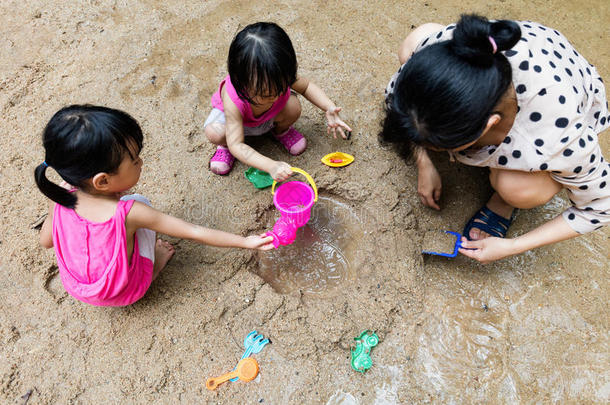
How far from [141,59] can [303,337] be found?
1.75 m

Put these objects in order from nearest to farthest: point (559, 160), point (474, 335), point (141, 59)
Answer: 1. point (559, 160)
2. point (474, 335)
3. point (141, 59)

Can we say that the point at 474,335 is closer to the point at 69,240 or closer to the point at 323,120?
the point at 323,120

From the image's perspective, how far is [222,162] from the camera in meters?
1.82

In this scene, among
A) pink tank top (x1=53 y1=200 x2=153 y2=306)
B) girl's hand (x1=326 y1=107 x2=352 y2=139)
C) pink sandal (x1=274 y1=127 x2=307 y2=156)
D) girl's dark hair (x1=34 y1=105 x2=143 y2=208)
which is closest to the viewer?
girl's dark hair (x1=34 y1=105 x2=143 y2=208)

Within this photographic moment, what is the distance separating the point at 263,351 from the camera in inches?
55.8

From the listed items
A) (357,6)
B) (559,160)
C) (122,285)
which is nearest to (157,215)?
(122,285)

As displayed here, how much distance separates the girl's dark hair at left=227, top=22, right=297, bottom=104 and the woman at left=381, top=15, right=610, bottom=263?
1.36 ft

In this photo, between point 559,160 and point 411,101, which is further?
point 559,160

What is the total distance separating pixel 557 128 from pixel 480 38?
1.45 feet

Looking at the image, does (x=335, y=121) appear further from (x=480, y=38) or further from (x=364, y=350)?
(x=364, y=350)

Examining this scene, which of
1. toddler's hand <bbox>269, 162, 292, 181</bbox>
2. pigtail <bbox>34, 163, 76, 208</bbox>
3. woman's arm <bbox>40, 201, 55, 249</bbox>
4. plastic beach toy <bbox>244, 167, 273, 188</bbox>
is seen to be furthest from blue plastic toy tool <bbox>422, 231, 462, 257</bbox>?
woman's arm <bbox>40, 201, 55, 249</bbox>

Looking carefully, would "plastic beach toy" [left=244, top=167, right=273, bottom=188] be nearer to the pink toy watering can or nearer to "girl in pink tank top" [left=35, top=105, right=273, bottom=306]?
the pink toy watering can

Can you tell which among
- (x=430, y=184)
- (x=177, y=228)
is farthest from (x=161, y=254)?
(x=430, y=184)

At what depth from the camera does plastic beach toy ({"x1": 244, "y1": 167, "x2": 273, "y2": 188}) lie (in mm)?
1786
